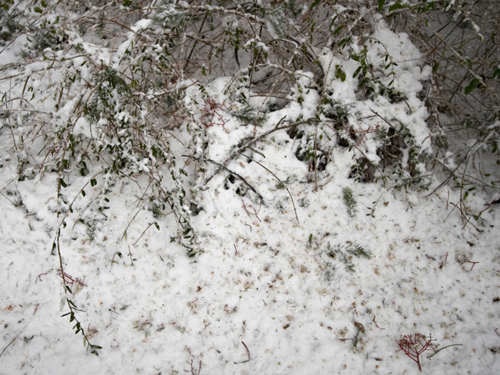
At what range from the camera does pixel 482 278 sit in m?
2.48

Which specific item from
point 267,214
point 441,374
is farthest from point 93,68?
point 441,374

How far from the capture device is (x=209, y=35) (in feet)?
11.2

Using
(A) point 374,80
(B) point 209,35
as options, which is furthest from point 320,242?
(B) point 209,35

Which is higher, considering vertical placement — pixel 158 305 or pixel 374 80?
pixel 374 80

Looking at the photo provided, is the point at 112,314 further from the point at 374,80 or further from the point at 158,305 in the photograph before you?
the point at 374,80

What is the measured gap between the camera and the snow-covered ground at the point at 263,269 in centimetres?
220

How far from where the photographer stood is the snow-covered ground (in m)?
2.20

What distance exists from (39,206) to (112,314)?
1023 millimetres

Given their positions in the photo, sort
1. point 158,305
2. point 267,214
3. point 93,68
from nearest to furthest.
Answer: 1. point 158,305
2. point 93,68
3. point 267,214

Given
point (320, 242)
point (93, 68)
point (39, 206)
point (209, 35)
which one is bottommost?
point (39, 206)

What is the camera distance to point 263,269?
2510 mm

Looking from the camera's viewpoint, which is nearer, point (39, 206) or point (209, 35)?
point (39, 206)

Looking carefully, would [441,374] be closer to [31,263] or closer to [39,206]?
[31,263]

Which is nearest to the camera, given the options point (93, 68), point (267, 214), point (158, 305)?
point (158, 305)
